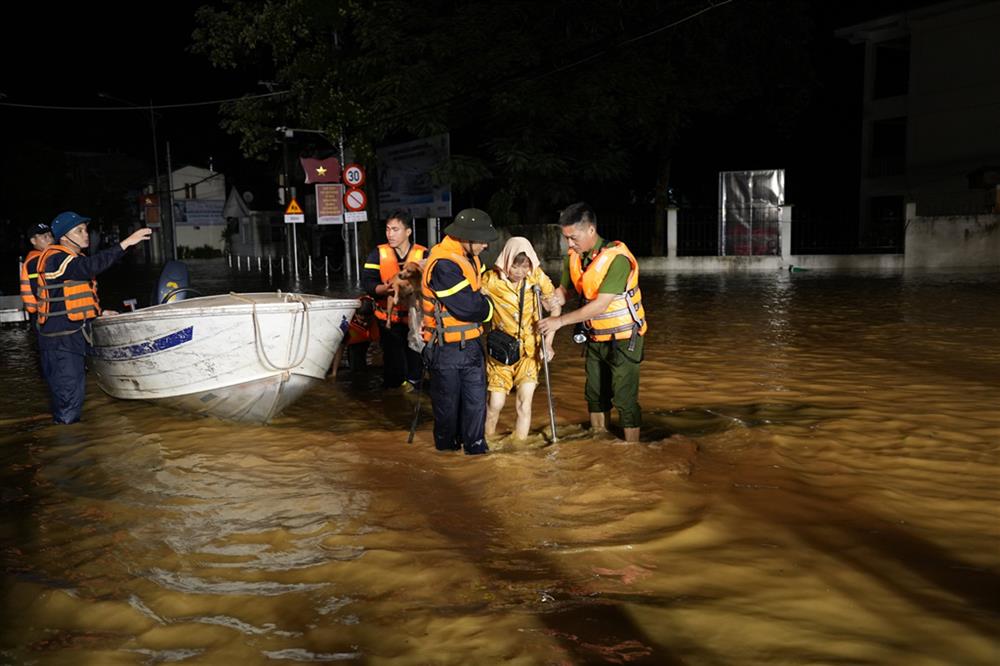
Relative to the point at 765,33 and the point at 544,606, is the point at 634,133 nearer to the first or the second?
the point at 765,33

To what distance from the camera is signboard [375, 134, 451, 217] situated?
25.0m

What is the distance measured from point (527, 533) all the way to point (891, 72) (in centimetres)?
3602

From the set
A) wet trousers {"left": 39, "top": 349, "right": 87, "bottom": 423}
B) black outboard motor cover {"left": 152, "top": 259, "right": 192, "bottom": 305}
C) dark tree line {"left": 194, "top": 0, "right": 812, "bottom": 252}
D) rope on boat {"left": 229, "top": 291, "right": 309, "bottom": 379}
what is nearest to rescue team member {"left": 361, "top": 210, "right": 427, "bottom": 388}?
rope on boat {"left": 229, "top": 291, "right": 309, "bottom": 379}

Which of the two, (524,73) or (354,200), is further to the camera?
(354,200)

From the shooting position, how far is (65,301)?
290 inches

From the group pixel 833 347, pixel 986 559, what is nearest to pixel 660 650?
pixel 986 559

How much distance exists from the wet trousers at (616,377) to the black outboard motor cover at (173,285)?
462 cm

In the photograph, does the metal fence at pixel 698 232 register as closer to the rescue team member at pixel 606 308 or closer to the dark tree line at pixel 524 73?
the dark tree line at pixel 524 73

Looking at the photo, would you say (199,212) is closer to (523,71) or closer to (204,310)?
(523,71)

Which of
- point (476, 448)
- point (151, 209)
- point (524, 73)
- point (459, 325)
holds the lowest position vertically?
point (476, 448)

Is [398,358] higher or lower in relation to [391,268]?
lower

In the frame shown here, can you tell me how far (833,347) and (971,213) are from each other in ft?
56.7

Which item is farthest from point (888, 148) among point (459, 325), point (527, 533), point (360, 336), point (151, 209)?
point (151, 209)

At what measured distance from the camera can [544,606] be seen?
12.7 feet
